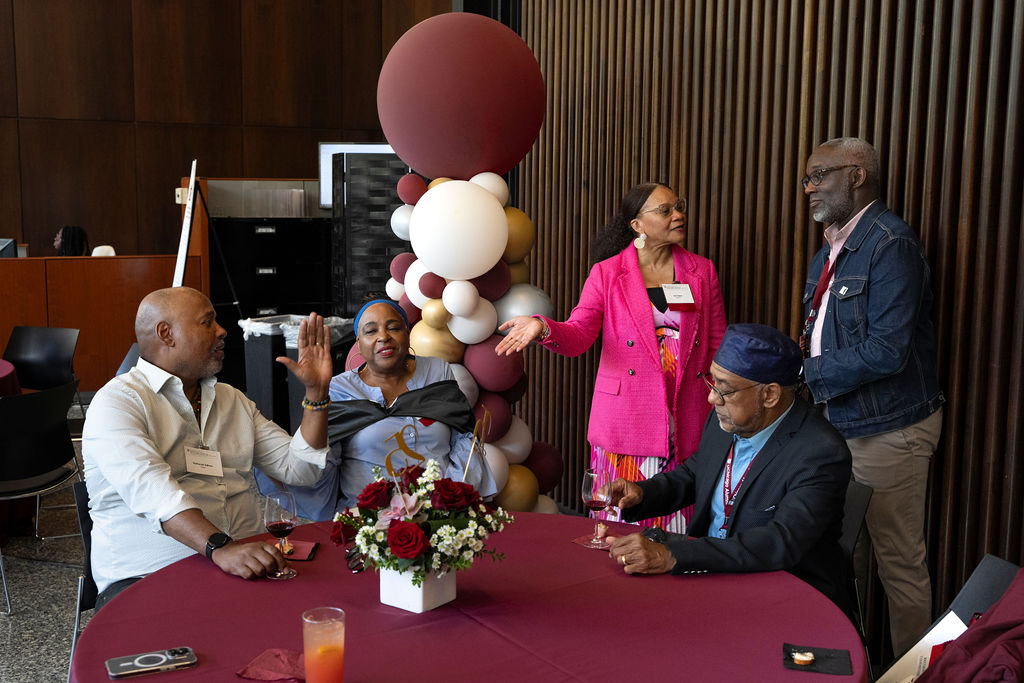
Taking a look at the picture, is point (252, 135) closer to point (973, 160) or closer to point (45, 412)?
point (45, 412)

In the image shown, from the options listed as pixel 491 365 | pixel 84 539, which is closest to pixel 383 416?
pixel 491 365

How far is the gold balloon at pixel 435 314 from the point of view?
12.7 feet

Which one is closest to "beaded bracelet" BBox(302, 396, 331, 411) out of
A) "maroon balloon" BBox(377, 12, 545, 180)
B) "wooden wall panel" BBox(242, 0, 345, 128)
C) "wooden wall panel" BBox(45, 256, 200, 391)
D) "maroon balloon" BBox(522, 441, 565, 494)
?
"maroon balloon" BBox(377, 12, 545, 180)

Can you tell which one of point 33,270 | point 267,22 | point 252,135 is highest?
point 267,22

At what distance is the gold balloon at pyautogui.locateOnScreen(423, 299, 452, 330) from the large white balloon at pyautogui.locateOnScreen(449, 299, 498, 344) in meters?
0.03

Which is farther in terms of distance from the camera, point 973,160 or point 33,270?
point 33,270

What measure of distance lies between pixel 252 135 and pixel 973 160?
9.83m

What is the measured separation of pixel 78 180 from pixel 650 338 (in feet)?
30.3

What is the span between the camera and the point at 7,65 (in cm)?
1041

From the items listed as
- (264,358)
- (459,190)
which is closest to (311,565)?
(459,190)

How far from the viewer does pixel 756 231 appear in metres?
4.14

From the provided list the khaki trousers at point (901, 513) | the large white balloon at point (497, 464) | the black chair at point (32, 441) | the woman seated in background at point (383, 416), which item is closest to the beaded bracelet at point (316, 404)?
the woman seated in background at point (383, 416)

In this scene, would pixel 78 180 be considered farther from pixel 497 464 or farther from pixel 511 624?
pixel 511 624

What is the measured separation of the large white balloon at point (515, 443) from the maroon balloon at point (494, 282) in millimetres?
573
